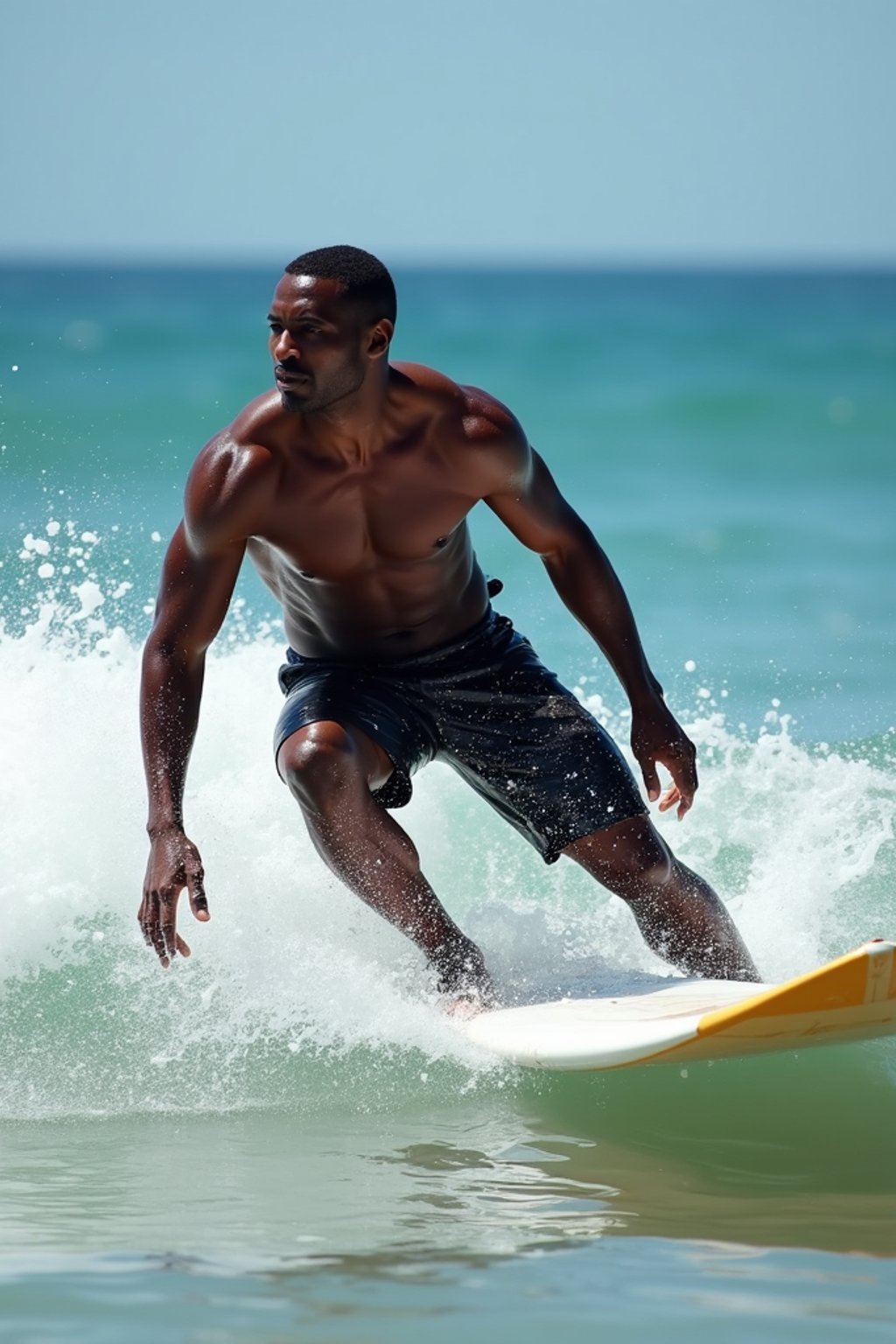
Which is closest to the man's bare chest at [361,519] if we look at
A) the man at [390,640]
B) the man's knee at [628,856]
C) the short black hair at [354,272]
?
the man at [390,640]

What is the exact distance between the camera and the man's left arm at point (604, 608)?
14.0 feet

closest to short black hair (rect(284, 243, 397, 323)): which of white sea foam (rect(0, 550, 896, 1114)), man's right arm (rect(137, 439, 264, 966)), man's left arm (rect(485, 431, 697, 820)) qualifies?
man's right arm (rect(137, 439, 264, 966))

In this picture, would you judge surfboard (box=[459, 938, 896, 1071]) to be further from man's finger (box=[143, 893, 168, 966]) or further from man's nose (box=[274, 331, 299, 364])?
man's nose (box=[274, 331, 299, 364])

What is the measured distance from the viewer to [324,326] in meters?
3.83

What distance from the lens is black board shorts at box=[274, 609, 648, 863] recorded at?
4.19 meters

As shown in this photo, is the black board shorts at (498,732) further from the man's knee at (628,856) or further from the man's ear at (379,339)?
the man's ear at (379,339)

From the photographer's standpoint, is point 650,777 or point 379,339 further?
point 650,777

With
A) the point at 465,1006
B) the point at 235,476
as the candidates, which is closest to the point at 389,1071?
the point at 465,1006

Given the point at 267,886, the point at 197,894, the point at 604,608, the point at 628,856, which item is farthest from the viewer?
the point at 267,886

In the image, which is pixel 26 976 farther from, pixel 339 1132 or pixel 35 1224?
pixel 35 1224

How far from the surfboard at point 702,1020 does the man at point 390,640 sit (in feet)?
0.93

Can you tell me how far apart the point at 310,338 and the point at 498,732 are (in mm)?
1004

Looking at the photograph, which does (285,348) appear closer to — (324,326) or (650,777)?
(324,326)

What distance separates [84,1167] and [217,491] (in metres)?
1.35
